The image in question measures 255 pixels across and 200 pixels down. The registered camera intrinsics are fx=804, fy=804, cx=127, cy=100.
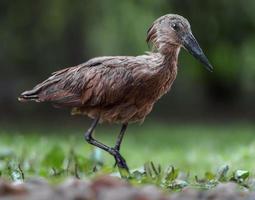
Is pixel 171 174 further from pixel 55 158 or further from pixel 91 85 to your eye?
pixel 55 158

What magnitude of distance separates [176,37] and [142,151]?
6737mm

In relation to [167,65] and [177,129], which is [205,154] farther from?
[177,129]

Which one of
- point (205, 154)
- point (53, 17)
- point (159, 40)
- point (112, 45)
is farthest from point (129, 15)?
point (159, 40)

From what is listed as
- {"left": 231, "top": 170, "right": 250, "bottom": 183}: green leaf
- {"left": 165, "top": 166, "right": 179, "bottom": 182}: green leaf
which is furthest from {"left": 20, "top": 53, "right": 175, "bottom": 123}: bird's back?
{"left": 231, "top": 170, "right": 250, "bottom": 183}: green leaf

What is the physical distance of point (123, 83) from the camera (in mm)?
7652

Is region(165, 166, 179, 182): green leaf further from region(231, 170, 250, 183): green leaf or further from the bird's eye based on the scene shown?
the bird's eye

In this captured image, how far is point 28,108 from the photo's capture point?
81.7 ft

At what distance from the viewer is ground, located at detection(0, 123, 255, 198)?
278 inches

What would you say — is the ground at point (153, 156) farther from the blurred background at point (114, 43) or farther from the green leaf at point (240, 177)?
the blurred background at point (114, 43)

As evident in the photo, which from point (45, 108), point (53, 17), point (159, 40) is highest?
point (159, 40)

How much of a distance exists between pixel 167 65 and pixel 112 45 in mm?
12242

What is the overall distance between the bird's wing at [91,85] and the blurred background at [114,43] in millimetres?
11479

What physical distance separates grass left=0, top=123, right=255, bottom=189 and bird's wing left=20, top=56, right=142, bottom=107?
2.28 ft

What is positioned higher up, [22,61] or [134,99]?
[134,99]
